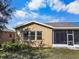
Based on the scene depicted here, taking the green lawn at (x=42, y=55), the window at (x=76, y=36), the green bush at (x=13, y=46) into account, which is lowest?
the green lawn at (x=42, y=55)

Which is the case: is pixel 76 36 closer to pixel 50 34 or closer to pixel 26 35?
pixel 50 34

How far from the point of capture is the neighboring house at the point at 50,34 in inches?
1400

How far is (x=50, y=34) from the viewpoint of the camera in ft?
117

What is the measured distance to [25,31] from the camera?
35781 millimetres

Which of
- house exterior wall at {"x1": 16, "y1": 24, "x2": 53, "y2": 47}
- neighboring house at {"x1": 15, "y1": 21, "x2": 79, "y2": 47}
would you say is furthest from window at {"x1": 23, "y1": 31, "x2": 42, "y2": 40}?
house exterior wall at {"x1": 16, "y1": 24, "x2": 53, "y2": 47}

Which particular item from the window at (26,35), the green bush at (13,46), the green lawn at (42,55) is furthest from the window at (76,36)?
the green lawn at (42,55)

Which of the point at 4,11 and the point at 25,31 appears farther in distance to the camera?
the point at 25,31

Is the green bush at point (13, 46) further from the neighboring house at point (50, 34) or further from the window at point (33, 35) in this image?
the window at point (33, 35)

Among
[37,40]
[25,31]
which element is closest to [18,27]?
[25,31]

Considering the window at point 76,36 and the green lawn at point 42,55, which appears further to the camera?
the window at point 76,36

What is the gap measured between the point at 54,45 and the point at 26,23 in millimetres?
5524

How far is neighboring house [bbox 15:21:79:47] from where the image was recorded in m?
35.6

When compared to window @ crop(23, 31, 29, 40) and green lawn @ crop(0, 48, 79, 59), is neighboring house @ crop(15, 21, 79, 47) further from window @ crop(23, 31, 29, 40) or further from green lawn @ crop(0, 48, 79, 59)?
green lawn @ crop(0, 48, 79, 59)

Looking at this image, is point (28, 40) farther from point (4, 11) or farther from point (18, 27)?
point (4, 11)
